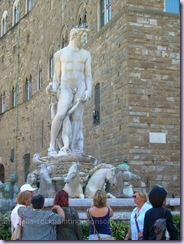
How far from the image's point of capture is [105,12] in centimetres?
1638

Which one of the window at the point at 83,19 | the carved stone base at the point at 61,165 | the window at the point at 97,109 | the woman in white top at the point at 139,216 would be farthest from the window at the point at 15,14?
the woman in white top at the point at 139,216

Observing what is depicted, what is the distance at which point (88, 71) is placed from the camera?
32.0 ft

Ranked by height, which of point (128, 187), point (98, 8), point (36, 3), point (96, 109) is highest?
point (36, 3)

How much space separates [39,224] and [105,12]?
12.6 meters

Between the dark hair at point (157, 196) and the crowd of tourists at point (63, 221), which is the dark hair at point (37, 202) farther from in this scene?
the dark hair at point (157, 196)

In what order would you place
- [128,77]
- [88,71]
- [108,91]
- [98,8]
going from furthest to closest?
[98,8], [108,91], [128,77], [88,71]

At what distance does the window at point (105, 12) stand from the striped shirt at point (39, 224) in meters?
12.0

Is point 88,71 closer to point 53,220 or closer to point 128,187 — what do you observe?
point 128,187

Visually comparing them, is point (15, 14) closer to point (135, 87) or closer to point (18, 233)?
point (135, 87)

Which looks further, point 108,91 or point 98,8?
point 98,8

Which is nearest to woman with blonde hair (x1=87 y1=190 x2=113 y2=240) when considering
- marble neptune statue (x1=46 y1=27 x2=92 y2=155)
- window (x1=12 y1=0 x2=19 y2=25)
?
marble neptune statue (x1=46 y1=27 x2=92 y2=155)

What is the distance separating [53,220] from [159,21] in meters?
11.1

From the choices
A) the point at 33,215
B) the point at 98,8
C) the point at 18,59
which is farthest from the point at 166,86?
the point at 18,59

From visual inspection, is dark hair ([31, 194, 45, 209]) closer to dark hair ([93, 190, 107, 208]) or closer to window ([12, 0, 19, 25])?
dark hair ([93, 190, 107, 208])
